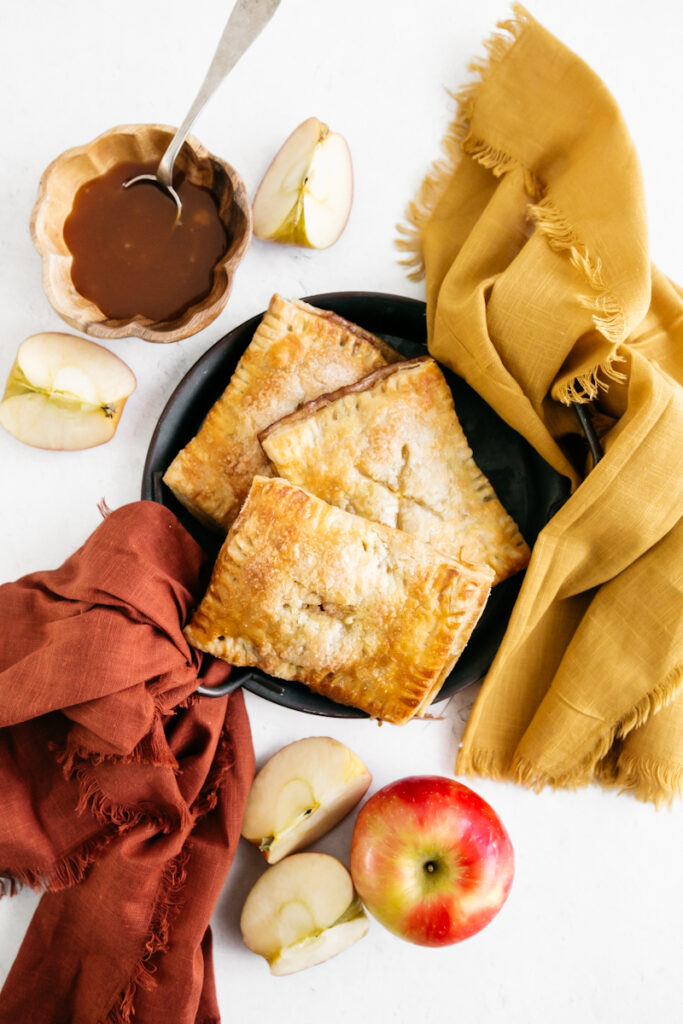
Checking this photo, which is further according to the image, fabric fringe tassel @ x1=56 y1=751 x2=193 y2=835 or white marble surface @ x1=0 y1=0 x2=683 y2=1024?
white marble surface @ x1=0 y1=0 x2=683 y2=1024

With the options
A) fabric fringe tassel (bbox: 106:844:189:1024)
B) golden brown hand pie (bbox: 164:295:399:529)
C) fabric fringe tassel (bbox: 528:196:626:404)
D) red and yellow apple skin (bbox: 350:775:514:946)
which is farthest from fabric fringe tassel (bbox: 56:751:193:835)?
fabric fringe tassel (bbox: 528:196:626:404)

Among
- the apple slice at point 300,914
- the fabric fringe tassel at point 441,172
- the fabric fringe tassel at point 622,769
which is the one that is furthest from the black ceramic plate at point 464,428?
the apple slice at point 300,914

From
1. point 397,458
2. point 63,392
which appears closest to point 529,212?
point 397,458

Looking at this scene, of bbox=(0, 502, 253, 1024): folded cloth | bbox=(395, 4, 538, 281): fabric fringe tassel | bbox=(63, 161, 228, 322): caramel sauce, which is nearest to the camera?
bbox=(0, 502, 253, 1024): folded cloth

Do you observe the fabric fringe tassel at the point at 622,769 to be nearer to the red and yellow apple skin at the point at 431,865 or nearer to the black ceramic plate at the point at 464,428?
the red and yellow apple skin at the point at 431,865

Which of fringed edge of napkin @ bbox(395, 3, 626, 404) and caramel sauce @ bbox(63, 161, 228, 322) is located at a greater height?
fringed edge of napkin @ bbox(395, 3, 626, 404)

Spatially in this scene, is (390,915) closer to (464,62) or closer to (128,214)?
(128,214)

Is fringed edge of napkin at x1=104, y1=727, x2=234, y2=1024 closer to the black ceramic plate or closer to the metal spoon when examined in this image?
the black ceramic plate

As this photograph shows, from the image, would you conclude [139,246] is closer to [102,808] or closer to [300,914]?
[102,808]

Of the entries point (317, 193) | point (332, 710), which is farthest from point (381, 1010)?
point (317, 193)
